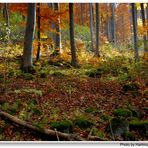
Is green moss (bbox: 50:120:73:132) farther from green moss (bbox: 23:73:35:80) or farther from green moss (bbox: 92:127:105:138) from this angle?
green moss (bbox: 23:73:35:80)

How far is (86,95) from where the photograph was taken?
35.9 feet

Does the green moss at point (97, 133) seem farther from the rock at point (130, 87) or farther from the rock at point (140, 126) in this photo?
the rock at point (130, 87)

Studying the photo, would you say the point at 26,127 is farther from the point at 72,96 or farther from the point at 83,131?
the point at 72,96

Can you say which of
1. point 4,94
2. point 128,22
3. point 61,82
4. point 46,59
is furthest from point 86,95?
point 128,22

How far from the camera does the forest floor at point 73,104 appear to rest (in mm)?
8352

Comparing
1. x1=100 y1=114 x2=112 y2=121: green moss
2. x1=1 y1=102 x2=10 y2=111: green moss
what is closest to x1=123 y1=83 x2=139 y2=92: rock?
x1=100 y1=114 x2=112 y2=121: green moss

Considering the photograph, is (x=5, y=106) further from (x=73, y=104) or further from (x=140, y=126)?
(x=140, y=126)

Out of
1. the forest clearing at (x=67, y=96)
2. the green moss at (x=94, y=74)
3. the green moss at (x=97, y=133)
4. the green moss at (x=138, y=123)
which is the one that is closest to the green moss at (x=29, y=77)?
the forest clearing at (x=67, y=96)

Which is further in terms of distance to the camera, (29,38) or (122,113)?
(29,38)

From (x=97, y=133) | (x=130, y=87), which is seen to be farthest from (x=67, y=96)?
(x=97, y=133)

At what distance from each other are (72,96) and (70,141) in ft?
9.54

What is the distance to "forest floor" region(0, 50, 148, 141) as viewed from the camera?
8.35m

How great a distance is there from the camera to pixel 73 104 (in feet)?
33.0

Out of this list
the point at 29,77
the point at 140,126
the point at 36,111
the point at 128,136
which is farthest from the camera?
the point at 29,77
